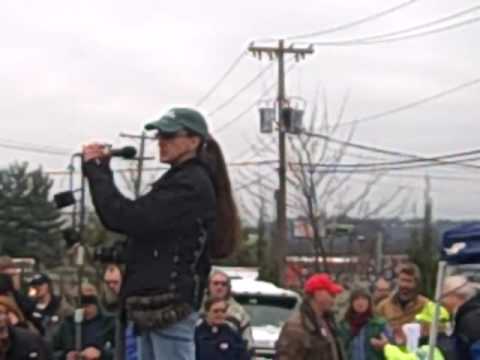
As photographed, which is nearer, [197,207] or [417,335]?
[197,207]

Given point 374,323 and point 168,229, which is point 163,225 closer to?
point 168,229

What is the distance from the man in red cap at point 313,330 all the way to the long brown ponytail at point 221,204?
4695mm

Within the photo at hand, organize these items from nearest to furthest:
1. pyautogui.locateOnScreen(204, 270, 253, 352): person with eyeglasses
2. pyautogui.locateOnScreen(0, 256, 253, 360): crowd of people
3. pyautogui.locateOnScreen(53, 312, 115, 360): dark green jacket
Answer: pyautogui.locateOnScreen(0, 256, 253, 360): crowd of people
pyautogui.locateOnScreen(53, 312, 115, 360): dark green jacket
pyautogui.locateOnScreen(204, 270, 253, 352): person with eyeglasses

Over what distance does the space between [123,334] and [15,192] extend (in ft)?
184

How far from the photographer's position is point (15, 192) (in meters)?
61.7

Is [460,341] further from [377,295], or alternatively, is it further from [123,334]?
[377,295]

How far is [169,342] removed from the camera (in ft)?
19.7

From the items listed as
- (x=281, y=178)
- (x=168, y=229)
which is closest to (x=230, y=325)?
(x=168, y=229)

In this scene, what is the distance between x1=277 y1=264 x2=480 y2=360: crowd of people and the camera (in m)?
7.26

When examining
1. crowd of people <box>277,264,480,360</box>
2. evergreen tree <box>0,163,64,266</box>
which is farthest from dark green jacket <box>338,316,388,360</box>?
evergreen tree <box>0,163,64,266</box>

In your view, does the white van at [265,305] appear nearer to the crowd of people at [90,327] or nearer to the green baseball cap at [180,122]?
the crowd of people at [90,327]

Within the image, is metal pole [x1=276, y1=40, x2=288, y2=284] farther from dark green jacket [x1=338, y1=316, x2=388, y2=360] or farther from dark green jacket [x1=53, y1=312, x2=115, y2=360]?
dark green jacket [x1=53, y1=312, x2=115, y2=360]

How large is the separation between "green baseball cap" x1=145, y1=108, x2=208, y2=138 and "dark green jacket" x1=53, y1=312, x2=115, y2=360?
4.94m

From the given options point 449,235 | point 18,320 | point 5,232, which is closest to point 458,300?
point 449,235
